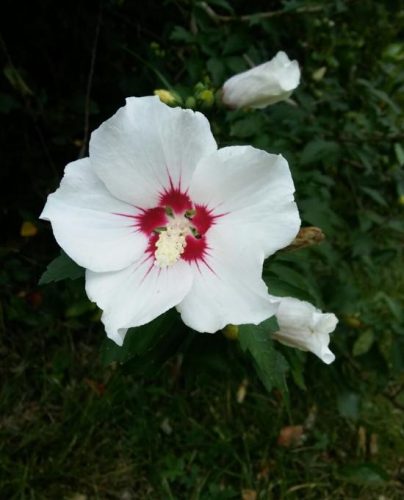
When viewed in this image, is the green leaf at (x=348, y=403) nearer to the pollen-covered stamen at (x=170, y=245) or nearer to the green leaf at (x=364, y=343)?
the green leaf at (x=364, y=343)

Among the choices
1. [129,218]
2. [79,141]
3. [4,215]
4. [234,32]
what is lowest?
[4,215]

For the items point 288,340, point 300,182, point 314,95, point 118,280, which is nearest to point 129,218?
point 118,280

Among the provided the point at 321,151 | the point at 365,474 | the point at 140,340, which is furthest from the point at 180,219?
the point at 365,474

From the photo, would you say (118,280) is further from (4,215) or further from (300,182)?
(4,215)

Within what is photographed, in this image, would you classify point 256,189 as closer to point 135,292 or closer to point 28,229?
point 135,292

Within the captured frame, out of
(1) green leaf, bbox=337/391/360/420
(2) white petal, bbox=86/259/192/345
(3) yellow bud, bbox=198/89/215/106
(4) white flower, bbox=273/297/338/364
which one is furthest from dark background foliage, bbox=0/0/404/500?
(2) white petal, bbox=86/259/192/345
